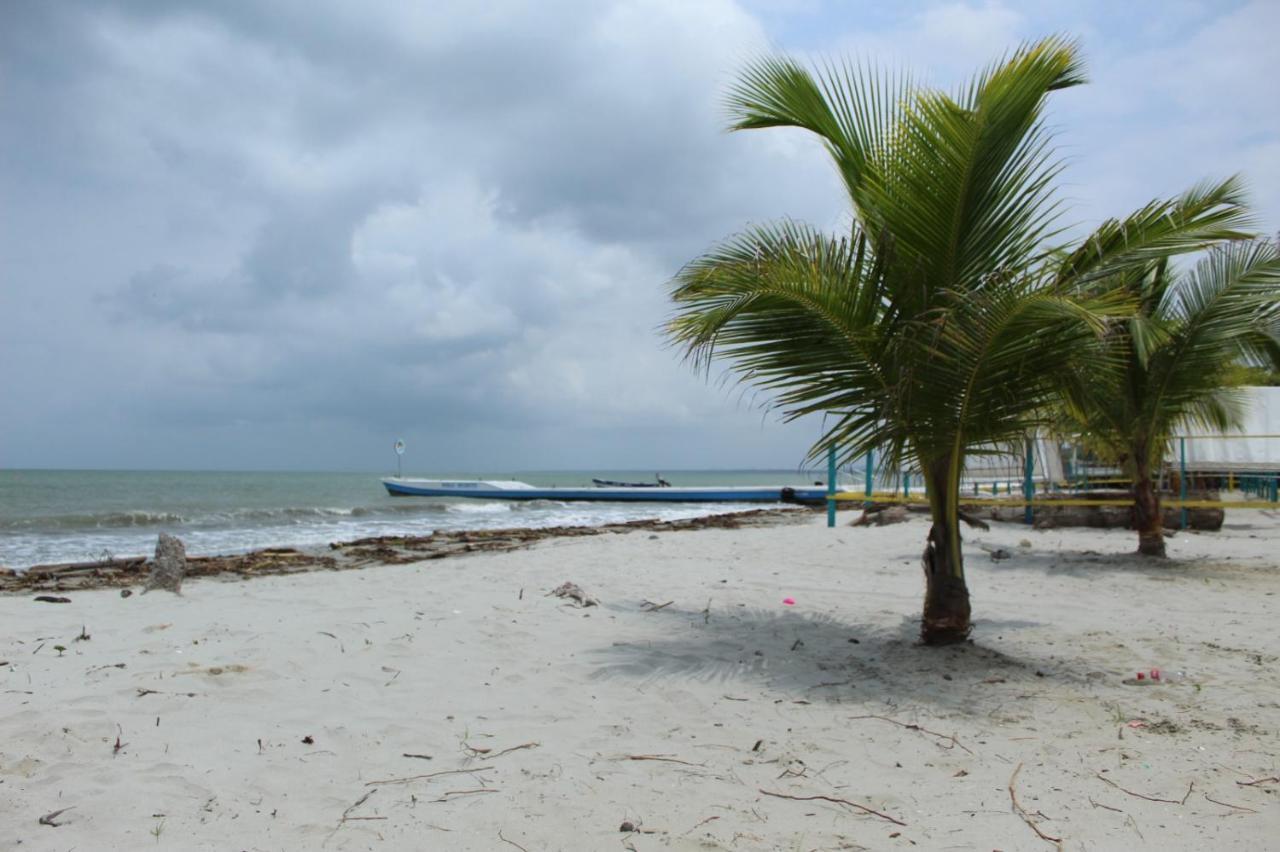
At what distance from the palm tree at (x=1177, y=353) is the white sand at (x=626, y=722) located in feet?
7.28

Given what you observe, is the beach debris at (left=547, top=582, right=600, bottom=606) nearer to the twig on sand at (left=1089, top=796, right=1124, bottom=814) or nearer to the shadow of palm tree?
the shadow of palm tree

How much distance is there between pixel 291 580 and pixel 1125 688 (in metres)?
7.47

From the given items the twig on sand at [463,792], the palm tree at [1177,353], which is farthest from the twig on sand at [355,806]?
the palm tree at [1177,353]

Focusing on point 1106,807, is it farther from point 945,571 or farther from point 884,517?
point 884,517

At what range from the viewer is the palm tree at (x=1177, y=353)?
785 cm

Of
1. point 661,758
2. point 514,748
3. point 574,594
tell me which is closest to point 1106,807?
point 661,758

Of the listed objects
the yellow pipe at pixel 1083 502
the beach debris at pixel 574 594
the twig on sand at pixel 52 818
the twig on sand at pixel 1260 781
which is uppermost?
the yellow pipe at pixel 1083 502

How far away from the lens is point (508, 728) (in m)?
3.66

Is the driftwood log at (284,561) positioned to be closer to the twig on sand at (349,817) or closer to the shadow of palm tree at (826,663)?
the shadow of palm tree at (826,663)

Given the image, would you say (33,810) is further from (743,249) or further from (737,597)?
(737,597)

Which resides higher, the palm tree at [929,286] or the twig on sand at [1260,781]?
the palm tree at [929,286]

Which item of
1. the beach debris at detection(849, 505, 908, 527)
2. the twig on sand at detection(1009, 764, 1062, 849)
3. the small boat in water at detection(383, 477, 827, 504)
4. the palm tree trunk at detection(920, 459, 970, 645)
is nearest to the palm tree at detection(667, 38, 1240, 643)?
the palm tree trunk at detection(920, 459, 970, 645)

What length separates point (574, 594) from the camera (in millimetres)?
6859

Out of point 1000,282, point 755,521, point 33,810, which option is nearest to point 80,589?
point 33,810
